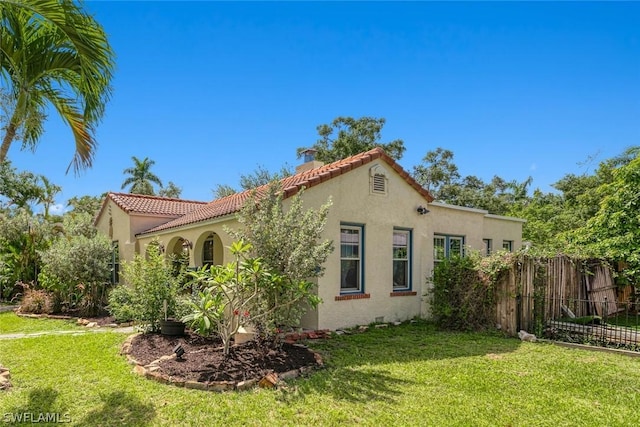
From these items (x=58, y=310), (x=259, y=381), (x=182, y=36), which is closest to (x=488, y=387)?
(x=259, y=381)

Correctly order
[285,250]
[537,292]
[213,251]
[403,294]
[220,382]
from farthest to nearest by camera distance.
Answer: [213,251]
[403,294]
[537,292]
[285,250]
[220,382]

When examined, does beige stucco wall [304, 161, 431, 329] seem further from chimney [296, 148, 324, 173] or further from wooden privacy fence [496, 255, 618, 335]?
chimney [296, 148, 324, 173]

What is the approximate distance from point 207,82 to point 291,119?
8.08 metres

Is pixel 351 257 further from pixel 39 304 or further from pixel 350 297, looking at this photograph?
pixel 39 304

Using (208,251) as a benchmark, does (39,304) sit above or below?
below

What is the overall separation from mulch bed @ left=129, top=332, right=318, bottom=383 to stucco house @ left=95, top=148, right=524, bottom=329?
9.21 feet

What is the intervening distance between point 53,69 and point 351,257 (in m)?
8.50

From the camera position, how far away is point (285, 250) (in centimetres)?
800

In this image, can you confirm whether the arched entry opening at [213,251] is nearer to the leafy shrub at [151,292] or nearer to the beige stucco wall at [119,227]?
the beige stucco wall at [119,227]

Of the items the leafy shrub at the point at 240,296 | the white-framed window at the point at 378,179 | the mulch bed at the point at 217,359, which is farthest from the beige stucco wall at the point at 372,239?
the leafy shrub at the point at 240,296

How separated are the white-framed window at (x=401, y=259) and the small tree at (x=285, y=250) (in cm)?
529

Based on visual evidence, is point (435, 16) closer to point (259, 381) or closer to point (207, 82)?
point (207, 82)

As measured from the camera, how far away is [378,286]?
40.7 ft
